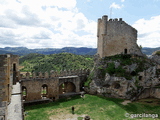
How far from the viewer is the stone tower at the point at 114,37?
26.0 metres

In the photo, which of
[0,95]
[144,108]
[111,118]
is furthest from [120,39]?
[0,95]

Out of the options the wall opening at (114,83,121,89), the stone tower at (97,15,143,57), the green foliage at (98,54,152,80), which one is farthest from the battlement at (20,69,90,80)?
the wall opening at (114,83,121,89)

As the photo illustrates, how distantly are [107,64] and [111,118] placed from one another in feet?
37.3

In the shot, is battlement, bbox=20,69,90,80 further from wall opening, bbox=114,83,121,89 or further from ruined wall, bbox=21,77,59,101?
wall opening, bbox=114,83,121,89

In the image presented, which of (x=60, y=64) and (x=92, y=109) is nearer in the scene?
(x=92, y=109)

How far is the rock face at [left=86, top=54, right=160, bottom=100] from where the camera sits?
832 inches

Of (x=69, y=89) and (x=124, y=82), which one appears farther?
(x=69, y=89)

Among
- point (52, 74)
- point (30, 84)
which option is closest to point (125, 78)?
point (52, 74)

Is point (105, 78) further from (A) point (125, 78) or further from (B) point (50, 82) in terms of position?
(B) point (50, 82)

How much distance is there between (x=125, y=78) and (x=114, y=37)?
9028 mm

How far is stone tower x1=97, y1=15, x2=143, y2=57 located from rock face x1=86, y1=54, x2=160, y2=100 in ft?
5.13

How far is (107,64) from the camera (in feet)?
80.7

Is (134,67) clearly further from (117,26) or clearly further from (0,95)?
(0,95)

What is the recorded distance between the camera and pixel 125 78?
70.2ft
